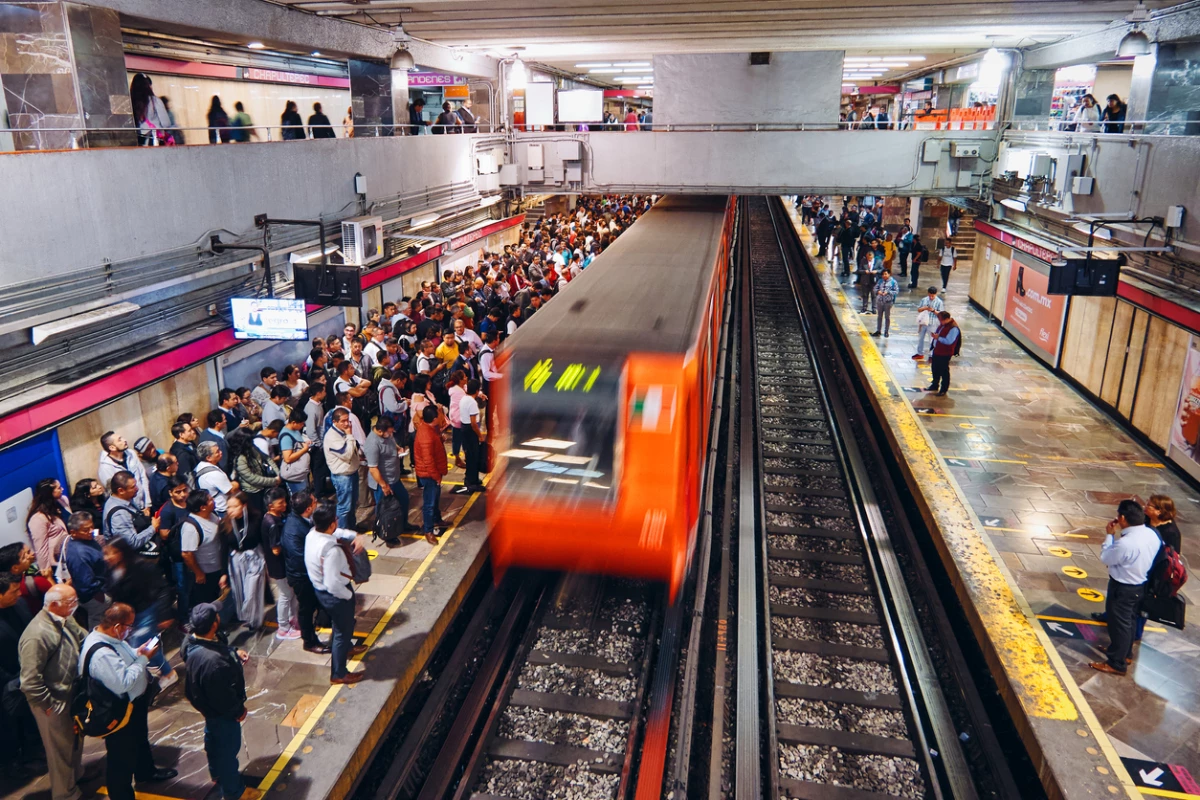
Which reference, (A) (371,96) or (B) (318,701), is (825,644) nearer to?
(B) (318,701)

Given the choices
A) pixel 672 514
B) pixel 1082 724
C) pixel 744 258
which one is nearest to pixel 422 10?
pixel 672 514

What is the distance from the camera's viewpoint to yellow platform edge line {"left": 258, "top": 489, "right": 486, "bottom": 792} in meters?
5.50

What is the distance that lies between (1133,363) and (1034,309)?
4294mm

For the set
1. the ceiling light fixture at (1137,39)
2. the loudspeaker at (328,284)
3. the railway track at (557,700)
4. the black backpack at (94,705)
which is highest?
the ceiling light fixture at (1137,39)

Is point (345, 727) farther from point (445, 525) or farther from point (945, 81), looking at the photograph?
point (945, 81)

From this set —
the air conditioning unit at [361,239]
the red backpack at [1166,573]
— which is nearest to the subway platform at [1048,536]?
the red backpack at [1166,573]

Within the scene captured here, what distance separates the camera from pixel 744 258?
2828 cm

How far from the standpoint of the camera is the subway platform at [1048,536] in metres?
5.95

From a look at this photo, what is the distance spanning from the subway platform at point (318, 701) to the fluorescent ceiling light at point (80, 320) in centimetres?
284

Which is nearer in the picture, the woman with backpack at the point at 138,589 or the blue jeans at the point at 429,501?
the woman with backpack at the point at 138,589

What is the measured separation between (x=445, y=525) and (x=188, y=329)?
3.62 metres

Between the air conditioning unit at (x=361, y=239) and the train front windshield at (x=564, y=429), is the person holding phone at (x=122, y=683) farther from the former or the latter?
the air conditioning unit at (x=361, y=239)

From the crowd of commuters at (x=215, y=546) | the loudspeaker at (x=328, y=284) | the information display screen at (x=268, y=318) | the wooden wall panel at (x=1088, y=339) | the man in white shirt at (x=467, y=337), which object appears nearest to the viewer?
the crowd of commuters at (x=215, y=546)

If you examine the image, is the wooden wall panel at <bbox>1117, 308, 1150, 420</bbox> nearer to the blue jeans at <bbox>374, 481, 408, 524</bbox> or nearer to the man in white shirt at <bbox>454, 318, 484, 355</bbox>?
the man in white shirt at <bbox>454, 318, 484, 355</bbox>
